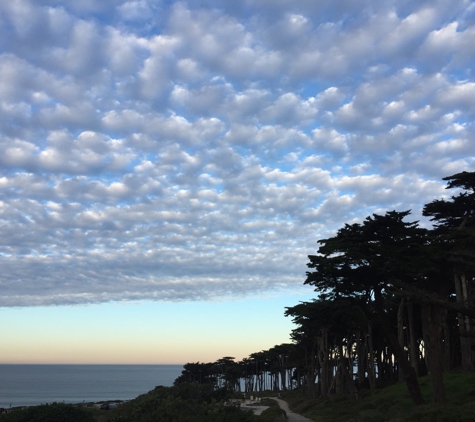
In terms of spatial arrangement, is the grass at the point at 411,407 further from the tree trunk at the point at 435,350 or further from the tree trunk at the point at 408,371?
the tree trunk at the point at 408,371

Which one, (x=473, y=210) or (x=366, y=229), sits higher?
(x=473, y=210)

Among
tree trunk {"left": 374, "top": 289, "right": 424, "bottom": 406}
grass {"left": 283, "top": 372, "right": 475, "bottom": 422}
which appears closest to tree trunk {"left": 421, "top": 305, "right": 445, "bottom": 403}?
grass {"left": 283, "top": 372, "right": 475, "bottom": 422}

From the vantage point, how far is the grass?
65.0 feet

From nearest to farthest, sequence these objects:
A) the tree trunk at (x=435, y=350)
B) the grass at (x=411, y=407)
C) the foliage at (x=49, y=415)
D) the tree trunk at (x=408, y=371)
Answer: the grass at (x=411, y=407)
the foliage at (x=49, y=415)
the tree trunk at (x=435, y=350)
the tree trunk at (x=408, y=371)

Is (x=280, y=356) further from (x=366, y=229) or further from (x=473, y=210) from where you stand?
(x=366, y=229)

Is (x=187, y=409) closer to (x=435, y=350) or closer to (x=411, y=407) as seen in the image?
(x=411, y=407)

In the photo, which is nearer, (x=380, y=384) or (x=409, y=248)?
(x=409, y=248)

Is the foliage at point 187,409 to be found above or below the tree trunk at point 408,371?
below

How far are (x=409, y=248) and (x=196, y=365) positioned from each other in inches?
4174

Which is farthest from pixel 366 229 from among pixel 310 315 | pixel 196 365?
pixel 196 365

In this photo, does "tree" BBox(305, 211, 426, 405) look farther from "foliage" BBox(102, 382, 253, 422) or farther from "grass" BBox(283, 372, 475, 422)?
"foliage" BBox(102, 382, 253, 422)

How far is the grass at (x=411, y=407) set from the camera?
19797mm

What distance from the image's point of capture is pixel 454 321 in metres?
55.8

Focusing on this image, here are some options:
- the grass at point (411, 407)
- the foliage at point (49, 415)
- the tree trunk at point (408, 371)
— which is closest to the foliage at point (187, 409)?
the foliage at point (49, 415)
